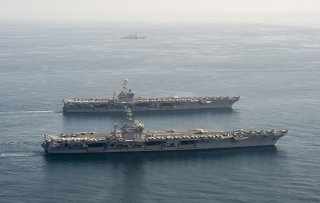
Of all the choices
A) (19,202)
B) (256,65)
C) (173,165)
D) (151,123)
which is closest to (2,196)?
(19,202)

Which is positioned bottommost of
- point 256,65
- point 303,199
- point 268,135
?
point 303,199

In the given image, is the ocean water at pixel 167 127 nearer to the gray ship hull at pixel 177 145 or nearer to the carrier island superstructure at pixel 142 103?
the gray ship hull at pixel 177 145

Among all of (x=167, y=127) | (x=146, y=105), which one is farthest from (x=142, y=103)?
(x=167, y=127)

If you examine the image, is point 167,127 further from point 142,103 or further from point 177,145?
point 142,103

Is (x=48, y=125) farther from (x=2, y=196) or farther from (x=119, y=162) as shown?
(x=2, y=196)

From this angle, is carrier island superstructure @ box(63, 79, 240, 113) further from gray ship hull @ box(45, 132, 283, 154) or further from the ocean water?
gray ship hull @ box(45, 132, 283, 154)

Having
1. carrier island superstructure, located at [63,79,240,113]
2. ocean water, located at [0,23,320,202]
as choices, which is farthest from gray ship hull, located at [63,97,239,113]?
ocean water, located at [0,23,320,202]
